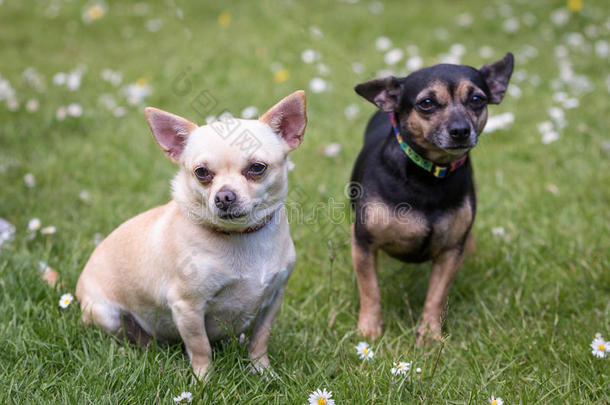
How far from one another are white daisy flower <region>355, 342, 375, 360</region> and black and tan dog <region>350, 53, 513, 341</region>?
0.30 meters

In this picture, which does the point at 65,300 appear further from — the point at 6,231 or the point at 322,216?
the point at 322,216

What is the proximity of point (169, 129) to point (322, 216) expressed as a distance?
181 centimetres

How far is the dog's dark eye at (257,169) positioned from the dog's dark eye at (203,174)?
0.54ft

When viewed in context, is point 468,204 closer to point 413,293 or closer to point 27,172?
point 413,293

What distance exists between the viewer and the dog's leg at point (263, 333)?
8.63 feet

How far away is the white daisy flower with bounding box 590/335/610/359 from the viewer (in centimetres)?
253

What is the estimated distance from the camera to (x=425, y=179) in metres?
2.93

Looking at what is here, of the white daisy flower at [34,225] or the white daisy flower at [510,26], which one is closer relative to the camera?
the white daisy flower at [34,225]

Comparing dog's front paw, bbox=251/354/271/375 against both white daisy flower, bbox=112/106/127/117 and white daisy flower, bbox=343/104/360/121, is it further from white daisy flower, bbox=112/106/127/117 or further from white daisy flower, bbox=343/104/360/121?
white daisy flower, bbox=112/106/127/117


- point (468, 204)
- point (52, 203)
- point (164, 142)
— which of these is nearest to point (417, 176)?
point (468, 204)

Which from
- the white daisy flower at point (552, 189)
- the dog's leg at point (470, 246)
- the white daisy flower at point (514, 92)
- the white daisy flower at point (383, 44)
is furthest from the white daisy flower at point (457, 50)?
the dog's leg at point (470, 246)

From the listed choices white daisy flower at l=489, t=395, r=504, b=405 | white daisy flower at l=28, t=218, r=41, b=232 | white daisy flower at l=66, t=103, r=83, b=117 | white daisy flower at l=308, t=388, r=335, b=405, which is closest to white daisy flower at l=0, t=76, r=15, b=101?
white daisy flower at l=66, t=103, r=83, b=117

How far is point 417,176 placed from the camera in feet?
9.62

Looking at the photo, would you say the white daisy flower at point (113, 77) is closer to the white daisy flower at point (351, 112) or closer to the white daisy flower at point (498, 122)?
the white daisy flower at point (351, 112)
